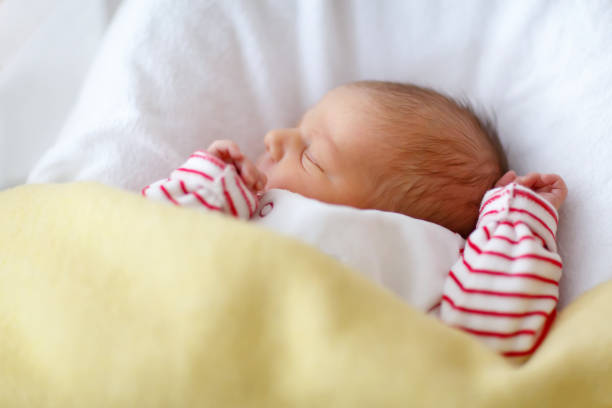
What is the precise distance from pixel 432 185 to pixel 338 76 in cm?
40

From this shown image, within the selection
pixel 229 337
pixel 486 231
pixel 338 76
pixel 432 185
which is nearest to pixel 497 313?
pixel 486 231

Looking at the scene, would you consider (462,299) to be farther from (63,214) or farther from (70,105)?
(70,105)

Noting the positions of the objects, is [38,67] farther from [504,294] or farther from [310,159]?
[504,294]

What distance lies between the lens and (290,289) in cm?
56

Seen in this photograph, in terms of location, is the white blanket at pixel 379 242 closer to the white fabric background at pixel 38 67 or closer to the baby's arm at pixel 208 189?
the baby's arm at pixel 208 189

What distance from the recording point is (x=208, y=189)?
80cm

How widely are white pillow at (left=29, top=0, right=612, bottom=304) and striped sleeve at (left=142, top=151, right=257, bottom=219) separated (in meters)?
0.17

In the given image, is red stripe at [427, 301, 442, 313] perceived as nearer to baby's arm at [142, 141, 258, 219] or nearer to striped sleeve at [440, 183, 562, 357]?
striped sleeve at [440, 183, 562, 357]

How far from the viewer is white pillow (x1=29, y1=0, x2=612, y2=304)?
950 mm

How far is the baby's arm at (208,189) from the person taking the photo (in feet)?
2.61

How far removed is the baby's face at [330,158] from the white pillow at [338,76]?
0.20 meters

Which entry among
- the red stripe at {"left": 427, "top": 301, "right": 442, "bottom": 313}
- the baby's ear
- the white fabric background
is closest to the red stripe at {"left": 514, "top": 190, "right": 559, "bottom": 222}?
the baby's ear

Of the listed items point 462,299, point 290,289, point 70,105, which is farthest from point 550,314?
point 70,105

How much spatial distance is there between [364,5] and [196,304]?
0.85 meters
